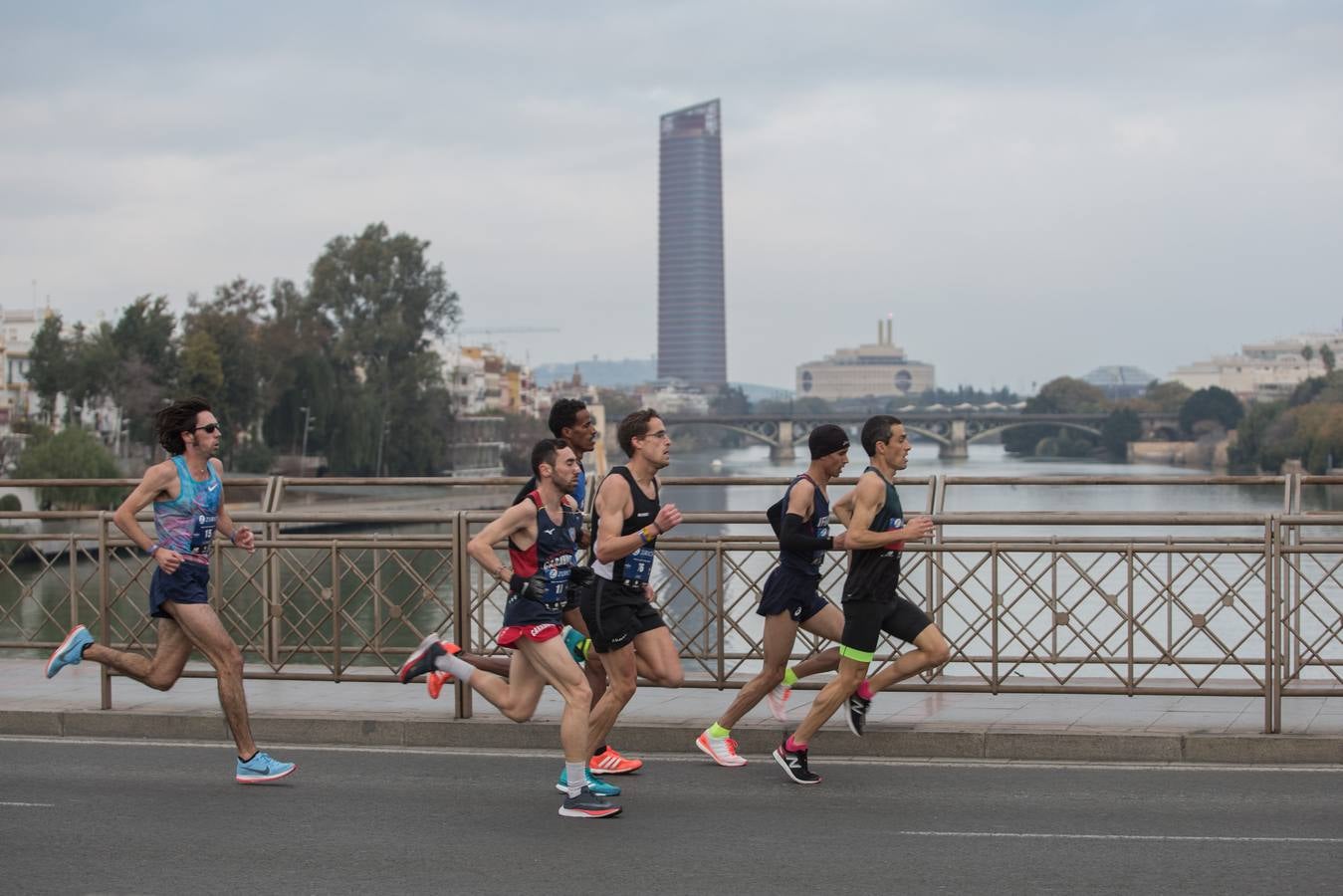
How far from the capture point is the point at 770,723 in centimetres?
945

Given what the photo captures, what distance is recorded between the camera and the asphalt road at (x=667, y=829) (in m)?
6.35

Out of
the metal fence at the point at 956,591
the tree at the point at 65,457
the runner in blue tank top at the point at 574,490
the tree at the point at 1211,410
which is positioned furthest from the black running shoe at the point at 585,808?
the tree at the point at 1211,410

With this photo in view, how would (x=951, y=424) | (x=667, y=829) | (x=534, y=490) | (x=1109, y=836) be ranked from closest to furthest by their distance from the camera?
(x=1109, y=836) < (x=667, y=829) < (x=534, y=490) < (x=951, y=424)

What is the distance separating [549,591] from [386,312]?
8887 cm

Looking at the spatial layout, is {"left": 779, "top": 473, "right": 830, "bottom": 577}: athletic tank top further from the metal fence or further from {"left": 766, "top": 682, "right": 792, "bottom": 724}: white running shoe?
the metal fence

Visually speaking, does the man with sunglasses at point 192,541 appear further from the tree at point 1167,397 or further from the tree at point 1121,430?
the tree at point 1167,397

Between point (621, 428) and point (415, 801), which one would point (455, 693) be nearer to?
point (415, 801)

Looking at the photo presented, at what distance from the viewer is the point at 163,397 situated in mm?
80875

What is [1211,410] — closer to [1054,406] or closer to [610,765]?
[1054,406]

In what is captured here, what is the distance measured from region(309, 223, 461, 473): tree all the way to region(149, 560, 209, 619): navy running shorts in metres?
85.5

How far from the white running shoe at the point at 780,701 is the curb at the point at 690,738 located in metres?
0.37

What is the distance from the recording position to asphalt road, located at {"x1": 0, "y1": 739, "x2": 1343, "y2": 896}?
20.8 feet

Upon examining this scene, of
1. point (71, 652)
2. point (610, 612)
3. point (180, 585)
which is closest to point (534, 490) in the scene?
point (610, 612)

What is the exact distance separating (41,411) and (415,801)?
82.7m
